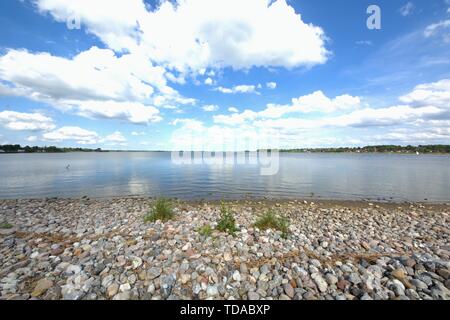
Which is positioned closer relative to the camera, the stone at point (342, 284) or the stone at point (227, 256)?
the stone at point (342, 284)

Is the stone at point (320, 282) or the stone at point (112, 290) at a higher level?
the stone at point (112, 290)

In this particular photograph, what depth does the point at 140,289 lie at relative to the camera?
462 centimetres

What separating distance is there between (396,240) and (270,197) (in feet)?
36.4

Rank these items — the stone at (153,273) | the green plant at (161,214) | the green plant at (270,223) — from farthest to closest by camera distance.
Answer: the green plant at (161,214) < the green plant at (270,223) < the stone at (153,273)

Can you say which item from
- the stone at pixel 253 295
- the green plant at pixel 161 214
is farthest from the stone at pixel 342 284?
the green plant at pixel 161 214

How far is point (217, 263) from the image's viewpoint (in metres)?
5.66

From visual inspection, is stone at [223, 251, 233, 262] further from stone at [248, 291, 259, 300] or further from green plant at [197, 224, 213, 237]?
green plant at [197, 224, 213, 237]

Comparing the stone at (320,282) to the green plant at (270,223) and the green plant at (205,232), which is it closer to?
the green plant at (270,223)

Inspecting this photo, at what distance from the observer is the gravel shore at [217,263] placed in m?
4.59

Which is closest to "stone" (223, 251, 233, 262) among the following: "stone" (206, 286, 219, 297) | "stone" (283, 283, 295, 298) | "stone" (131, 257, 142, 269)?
"stone" (206, 286, 219, 297)

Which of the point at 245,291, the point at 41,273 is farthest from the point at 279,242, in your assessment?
the point at 41,273

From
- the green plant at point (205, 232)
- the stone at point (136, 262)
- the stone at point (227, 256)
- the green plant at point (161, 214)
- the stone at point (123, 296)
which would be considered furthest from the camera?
the green plant at point (161, 214)

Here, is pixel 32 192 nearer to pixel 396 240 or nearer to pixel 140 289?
pixel 140 289

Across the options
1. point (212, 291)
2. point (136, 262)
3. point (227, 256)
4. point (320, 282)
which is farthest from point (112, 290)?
point (320, 282)
